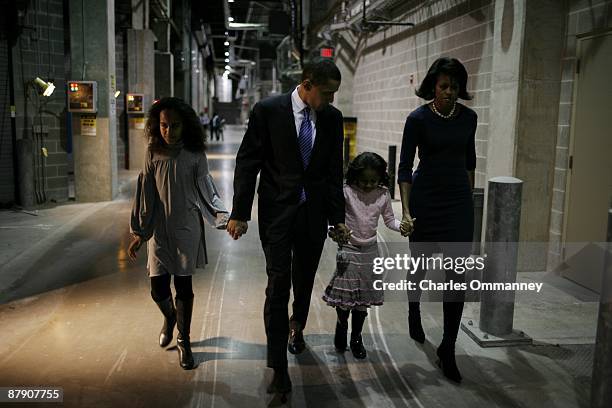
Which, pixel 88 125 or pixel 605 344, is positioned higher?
pixel 88 125

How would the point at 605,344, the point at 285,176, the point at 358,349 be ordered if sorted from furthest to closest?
the point at 358,349 → the point at 285,176 → the point at 605,344

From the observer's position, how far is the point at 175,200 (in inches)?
158

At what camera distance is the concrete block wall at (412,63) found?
8.38 meters

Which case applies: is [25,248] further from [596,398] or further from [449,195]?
[596,398]

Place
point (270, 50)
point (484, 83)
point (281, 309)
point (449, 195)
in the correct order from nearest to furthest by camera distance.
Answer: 1. point (281, 309)
2. point (449, 195)
3. point (484, 83)
4. point (270, 50)

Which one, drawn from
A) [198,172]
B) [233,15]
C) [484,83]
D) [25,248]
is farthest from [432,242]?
[233,15]

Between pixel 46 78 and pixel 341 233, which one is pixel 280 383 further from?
pixel 46 78

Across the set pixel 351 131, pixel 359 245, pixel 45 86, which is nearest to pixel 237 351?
pixel 359 245

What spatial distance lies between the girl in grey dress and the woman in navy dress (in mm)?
1325

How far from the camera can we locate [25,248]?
752 cm

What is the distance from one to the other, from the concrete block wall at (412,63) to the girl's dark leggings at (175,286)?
5.08 meters

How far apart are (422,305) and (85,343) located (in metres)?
2.86

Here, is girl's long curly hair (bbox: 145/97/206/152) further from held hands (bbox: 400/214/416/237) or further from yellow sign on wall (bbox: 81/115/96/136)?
yellow sign on wall (bbox: 81/115/96/136)

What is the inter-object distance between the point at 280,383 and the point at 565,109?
439cm
